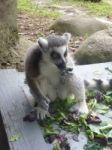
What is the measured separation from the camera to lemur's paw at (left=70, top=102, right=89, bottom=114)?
2.73m

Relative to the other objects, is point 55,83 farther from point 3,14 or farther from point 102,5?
point 102,5

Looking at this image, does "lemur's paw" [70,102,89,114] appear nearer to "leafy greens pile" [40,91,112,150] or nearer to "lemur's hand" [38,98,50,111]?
"leafy greens pile" [40,91,112,150]

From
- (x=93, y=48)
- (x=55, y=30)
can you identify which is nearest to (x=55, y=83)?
(x=93, y=48)

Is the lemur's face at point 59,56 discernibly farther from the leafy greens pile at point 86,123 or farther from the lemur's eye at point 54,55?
the leafy greens pile at point 86,123

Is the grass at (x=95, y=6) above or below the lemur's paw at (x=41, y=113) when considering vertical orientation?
below

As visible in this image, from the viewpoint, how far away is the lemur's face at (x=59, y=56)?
8.89 ft

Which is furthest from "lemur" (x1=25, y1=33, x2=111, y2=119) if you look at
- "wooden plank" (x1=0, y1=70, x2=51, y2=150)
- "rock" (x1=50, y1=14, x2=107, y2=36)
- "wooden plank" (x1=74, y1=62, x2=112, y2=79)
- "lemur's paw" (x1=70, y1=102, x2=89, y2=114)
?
"rock" (x1=50, y1=14, x2=107, y2=36)

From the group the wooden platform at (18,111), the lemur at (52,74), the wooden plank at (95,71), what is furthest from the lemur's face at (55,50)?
the wooden plank at (95,71)

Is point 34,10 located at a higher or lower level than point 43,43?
lower

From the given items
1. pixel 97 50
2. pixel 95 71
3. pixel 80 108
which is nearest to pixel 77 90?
pixel 80 108

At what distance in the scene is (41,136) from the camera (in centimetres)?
246

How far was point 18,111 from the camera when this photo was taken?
9.22 ft

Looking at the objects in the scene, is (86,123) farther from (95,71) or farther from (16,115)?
(95,71)

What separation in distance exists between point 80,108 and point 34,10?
5.74 metres
